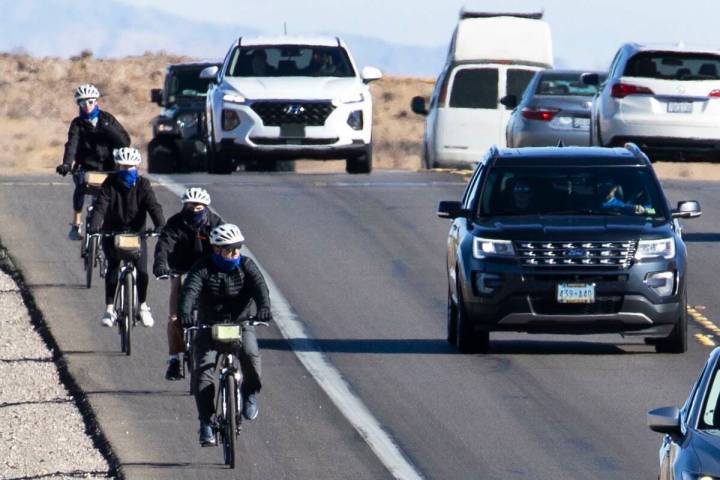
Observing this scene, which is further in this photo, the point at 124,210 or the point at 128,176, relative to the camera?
the point at 124,210

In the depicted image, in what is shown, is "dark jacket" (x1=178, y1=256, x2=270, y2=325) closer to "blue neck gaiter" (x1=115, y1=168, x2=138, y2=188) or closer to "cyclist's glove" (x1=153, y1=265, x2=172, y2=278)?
"cyclist's glove" (x1=153, y1=265, x2=172, y2=278)

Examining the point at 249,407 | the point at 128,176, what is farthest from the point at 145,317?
the point at 249,407

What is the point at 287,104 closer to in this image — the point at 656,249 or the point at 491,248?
the point at 491,248

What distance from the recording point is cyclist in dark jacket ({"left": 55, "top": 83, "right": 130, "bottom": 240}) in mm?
23906

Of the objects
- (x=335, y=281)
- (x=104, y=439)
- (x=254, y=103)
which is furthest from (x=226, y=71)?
(x=104, y=439)

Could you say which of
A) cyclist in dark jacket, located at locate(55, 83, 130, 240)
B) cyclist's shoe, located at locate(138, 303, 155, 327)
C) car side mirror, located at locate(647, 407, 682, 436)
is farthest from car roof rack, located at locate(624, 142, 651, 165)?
car side mirror, located at locate(647, 407, 682, 436)

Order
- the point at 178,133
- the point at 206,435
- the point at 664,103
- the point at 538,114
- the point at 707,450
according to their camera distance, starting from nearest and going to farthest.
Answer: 1. the point at 707,450
2. the point at 206,435
3. the point at 664,103
4. the point at 538,114
5. the point at 178,133

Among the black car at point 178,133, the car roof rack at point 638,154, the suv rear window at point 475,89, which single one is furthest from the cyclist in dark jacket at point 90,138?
the black car at point 178,133

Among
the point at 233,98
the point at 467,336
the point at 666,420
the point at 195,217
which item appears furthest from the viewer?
the point at 233,98

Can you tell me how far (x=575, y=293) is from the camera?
18.9 meters

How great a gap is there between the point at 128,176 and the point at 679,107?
35.1 ft

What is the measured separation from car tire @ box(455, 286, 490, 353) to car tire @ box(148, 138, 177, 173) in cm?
1809

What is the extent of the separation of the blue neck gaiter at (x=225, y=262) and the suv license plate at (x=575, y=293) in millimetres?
4660

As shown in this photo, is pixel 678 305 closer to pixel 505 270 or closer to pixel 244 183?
pixel 505 270
